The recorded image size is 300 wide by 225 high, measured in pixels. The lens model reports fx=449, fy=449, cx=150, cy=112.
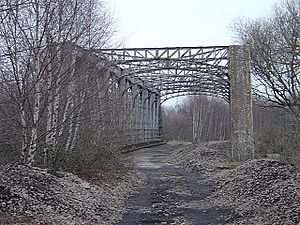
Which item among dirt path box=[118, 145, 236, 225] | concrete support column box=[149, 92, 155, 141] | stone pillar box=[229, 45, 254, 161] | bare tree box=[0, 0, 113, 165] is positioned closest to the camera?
dirt path box=[118, 145, 236, 225]

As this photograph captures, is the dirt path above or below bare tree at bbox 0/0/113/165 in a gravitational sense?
below

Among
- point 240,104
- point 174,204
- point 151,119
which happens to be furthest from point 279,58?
point 151,119

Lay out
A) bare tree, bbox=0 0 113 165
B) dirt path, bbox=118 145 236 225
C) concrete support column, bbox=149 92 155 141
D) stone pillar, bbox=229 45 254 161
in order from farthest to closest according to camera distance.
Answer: concrete support column, bbox=149 92 155 141, stone pillar, bbox=229 45 254 161, bare tree, bbox=0 0 113 165, dirt path, bbox=118 145 236 225

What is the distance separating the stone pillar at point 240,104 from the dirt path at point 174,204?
443 centimetres

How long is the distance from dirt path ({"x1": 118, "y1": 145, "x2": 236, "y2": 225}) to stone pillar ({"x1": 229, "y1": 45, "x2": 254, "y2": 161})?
4430mm

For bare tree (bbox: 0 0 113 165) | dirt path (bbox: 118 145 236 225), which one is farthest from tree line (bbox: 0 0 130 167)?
dirt path (bbox: 118 145 236 225)

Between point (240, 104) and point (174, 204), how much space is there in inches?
455

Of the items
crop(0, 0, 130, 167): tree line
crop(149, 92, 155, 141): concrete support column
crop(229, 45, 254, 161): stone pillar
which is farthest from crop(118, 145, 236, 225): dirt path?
crop(149, 92, 155, 141): concrete support column

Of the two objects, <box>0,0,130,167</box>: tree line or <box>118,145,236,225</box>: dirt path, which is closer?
<box>118,145,236,225</box>: dirt path

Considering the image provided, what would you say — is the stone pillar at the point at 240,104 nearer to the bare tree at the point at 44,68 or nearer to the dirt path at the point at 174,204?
the dirt path at the point at 174,204

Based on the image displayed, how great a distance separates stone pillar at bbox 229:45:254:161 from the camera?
2247 centimetres

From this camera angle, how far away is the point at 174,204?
484 inches

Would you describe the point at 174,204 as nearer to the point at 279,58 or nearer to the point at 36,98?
the point at 36,98

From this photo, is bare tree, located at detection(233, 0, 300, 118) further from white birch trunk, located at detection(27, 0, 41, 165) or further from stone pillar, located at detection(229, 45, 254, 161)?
white birch trunk, located at detection(27, 0, 41, 165)
